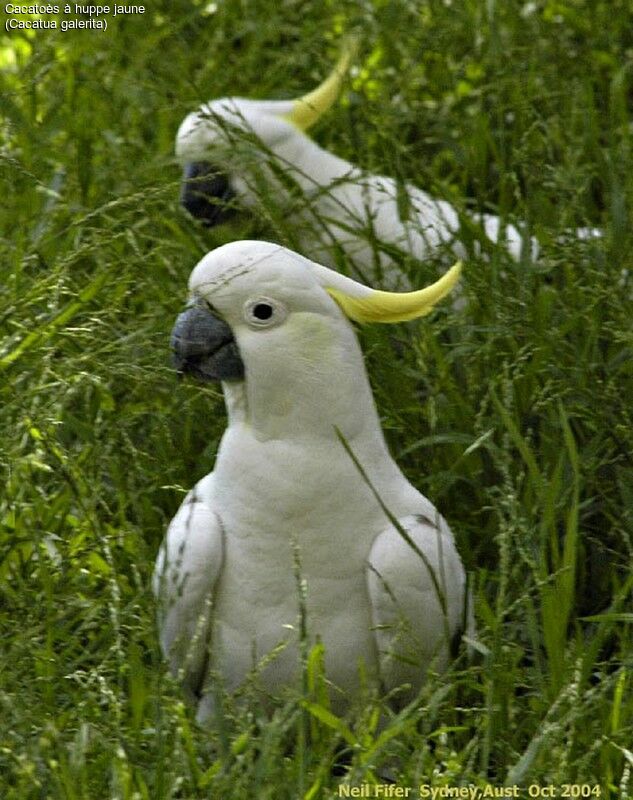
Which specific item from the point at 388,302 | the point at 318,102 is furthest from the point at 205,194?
the point at 388,302

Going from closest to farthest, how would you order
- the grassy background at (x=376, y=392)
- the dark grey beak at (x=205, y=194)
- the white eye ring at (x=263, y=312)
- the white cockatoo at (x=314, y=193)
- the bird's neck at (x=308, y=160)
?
1. the grassy background at (x=376, y=392)
2. the white eye ring at (x=263, y=312)
3. the white cockatoo at (x=314, y=193)
4. the dark grey beak at (x=205, y=194)
5. the bird's neck at (x=308, y=160)

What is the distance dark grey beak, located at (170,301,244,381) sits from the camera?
1982 mm

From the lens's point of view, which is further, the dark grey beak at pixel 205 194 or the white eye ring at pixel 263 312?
the dark grey beak at pixel 205 194

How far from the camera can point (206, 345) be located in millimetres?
1983

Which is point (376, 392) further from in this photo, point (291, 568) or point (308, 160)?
point (308, 160)

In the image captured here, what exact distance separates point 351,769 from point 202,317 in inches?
24.5

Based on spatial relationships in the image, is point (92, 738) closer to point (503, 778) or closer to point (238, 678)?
point (238, 678)

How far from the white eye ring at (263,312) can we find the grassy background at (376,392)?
0.68 ft

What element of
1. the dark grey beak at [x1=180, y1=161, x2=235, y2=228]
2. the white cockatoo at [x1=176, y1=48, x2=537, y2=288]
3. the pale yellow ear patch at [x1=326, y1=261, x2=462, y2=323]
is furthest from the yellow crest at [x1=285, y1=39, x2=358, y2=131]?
the pale yellow ear patch at [x1=326, y1=261, x2=462, y2=323]

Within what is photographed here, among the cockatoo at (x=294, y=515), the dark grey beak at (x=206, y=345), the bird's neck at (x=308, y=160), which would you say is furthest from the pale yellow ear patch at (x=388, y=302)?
the bird's neck at (x=308, y=160)

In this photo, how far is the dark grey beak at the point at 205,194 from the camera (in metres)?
3.03

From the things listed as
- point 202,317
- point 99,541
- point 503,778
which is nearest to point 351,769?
point 503,778

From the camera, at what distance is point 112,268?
7.75 ft

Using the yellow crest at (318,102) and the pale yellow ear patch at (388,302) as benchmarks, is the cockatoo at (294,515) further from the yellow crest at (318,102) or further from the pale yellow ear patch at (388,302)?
the yellow crest at (318,102)
